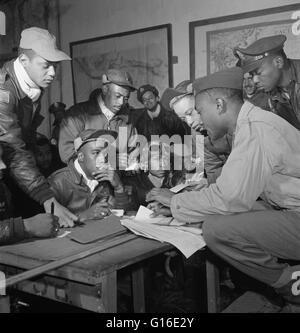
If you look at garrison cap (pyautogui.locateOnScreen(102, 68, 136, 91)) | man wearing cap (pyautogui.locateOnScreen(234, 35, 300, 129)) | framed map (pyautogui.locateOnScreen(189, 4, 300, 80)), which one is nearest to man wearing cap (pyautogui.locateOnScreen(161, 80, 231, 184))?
framed map (pyautogui.locateOnScreen(189, 4, 300, 80))

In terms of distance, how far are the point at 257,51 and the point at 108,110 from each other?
953mm

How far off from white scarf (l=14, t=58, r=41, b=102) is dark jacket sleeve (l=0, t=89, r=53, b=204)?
0.28 feet

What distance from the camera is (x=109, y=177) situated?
8.02 feet

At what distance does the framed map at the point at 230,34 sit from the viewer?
229 centimetres

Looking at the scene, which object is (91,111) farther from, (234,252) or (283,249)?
(283,249)

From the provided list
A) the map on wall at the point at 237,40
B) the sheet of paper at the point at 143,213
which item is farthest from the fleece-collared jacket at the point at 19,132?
the map on wall at the point at 237,40

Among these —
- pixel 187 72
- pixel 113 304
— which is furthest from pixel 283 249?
pixel 187 72

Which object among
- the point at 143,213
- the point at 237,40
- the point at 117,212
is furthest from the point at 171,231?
the point at 237,40

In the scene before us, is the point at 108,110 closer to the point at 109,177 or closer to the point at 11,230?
the point at 109,177

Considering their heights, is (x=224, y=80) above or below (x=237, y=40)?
below

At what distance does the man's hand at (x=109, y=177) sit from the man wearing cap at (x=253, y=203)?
18.6 inches

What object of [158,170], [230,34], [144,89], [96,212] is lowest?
[96,212]

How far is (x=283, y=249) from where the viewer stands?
2.04m

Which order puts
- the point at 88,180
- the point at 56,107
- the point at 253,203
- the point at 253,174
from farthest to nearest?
the point at 88,180 → the point at 56,107 → the point at 253,203 → the point at 253,174
